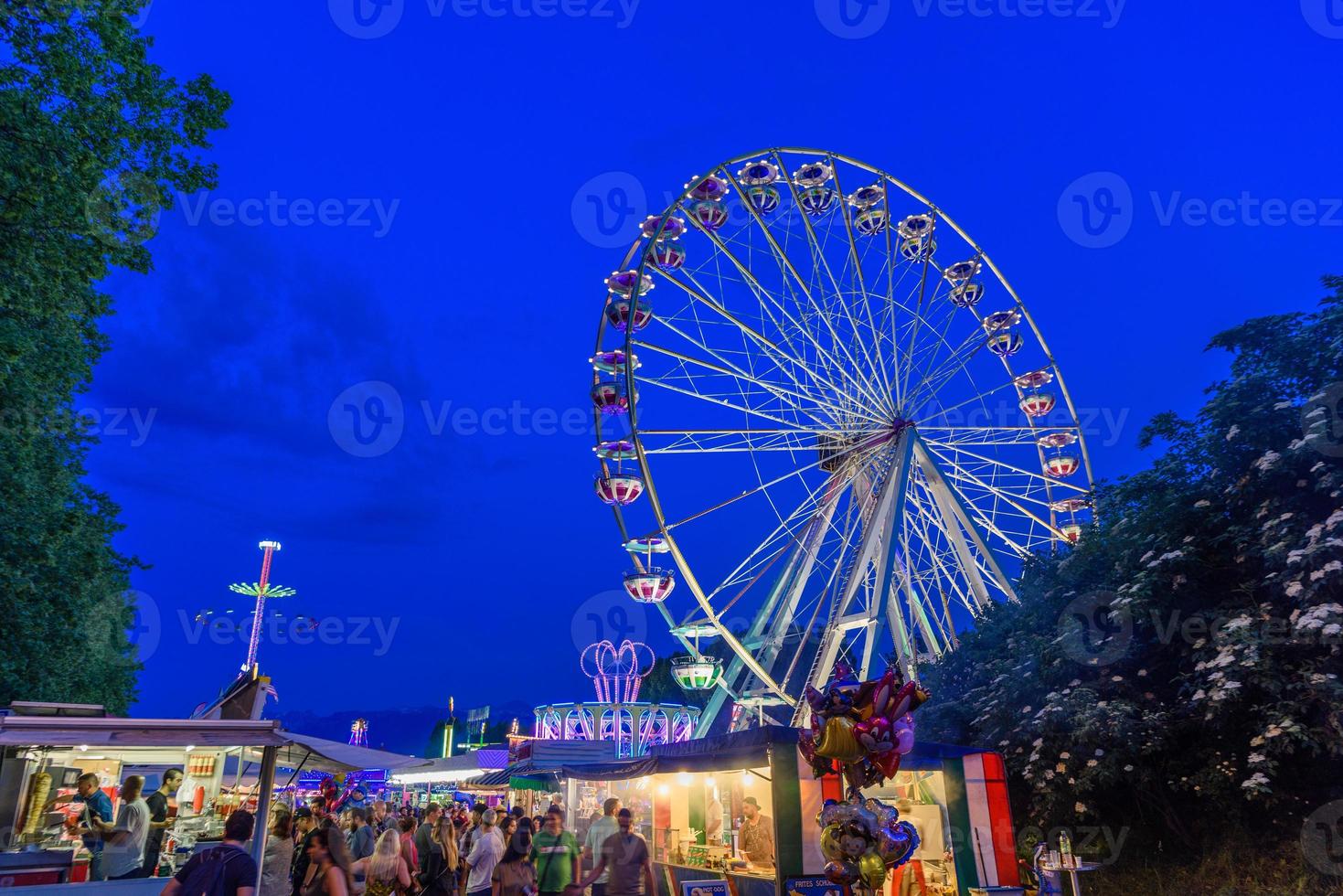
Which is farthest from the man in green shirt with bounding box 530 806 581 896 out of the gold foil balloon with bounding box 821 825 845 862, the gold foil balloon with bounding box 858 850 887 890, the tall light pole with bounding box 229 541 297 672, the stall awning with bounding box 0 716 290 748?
the tall light pole with bounding box 229 541 297 672

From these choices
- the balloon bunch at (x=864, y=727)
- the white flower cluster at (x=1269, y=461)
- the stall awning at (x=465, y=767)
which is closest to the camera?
the balloon bunch at (x=864, y=727)

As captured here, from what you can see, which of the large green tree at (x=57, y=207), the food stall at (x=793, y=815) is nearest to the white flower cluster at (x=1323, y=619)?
the food stall at (x=793, y=815)

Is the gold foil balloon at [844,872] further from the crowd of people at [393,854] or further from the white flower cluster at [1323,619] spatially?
the white flower cluster at [1323,619]

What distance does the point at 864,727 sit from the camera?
25.7 ft

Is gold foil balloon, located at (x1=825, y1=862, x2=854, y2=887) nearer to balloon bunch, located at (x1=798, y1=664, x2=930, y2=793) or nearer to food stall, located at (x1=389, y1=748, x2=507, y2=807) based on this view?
balloon bunch, located at (x1=798, y1=664, x2=930, y2=793)

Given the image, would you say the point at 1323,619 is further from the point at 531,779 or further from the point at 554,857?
the point at 531,779

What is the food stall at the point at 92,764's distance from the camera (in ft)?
26.8

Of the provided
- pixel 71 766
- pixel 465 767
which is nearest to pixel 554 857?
pixel 71 766

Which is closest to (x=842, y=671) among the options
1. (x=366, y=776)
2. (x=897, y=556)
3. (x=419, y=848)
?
(x=419, y=848)

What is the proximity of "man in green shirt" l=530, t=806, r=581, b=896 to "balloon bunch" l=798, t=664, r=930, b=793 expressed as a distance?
2.43m

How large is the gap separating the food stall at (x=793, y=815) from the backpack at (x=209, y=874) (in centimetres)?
586

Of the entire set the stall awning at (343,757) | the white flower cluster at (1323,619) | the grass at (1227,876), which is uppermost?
the white flower cluster at (1323,619)

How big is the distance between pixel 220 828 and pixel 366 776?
2547 cm

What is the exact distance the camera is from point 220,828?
11.9 meters
